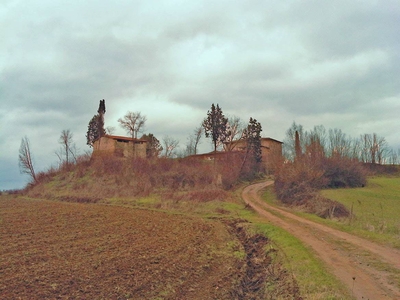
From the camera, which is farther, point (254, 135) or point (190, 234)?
point (254, 135)

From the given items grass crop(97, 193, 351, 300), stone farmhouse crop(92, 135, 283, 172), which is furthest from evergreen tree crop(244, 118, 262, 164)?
grass crop(97, 193, 351, 300)

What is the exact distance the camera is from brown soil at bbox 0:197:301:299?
10172mm

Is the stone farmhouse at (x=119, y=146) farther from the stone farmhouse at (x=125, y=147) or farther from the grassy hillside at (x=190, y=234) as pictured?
the grassy hillside at (x=190, y=234)

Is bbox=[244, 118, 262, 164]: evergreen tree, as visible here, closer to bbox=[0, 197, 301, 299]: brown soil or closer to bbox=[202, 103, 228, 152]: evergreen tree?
bbox=[202, 103, 228, 152]: evergreen tree

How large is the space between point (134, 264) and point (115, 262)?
2.66ft

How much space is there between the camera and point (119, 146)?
73312 millimetres

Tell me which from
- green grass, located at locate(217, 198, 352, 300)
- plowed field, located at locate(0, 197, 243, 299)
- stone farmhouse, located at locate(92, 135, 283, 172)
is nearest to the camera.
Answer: green grass, located at locate(217, 198, 352, 300)

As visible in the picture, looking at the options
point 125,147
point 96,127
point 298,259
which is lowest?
point 298,259

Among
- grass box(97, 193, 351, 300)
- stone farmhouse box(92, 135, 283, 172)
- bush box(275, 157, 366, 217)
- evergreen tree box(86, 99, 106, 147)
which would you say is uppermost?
evergreen tree box(86, 99, 106, 147)

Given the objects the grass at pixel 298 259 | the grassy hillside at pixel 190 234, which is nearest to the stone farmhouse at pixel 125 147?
the grassy hillside at pixel 190 234

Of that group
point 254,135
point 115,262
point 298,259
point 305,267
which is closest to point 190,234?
point 115,262

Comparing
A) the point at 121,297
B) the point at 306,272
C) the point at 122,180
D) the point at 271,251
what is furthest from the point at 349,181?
the point at 121,297

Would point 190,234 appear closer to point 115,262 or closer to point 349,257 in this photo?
point 115,262

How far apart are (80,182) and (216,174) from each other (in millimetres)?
23136
